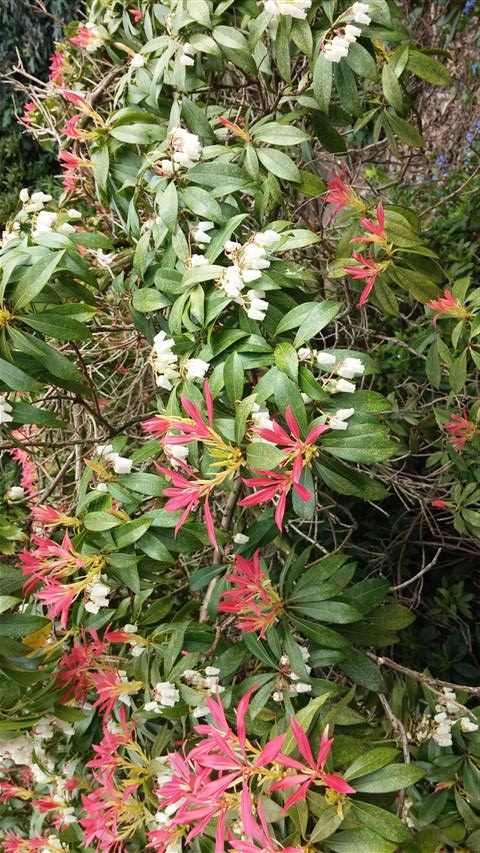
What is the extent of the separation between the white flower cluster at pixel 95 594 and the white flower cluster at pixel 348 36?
777 millimetres

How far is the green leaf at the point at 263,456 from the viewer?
722 mm

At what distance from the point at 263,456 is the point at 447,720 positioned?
63cm

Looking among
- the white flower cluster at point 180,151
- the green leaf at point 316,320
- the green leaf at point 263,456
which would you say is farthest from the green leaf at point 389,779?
the white flower cluster at point 180,151

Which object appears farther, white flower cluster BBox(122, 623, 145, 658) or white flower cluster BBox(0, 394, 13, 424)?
white flower cluster BBox(122, 623, 145, 658)

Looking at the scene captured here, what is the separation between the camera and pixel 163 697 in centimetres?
96

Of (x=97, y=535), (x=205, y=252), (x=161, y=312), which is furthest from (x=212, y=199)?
(x=97, y=535)

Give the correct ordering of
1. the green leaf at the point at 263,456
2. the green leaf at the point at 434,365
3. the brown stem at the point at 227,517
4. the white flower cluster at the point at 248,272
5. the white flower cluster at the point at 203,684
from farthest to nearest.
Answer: the green leaf at the point at 434,365 < the brown stem at the point at 227,517 < the white flower cluster at the point at 203,684 < the white flower cluster at the point at 248,272 < the green leaf at the point at 263,456

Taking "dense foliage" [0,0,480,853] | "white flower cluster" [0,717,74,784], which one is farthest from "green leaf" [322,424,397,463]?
"white flower cluster" [0,717,74,784]

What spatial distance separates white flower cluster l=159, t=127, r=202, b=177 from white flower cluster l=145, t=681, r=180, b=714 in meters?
0.73

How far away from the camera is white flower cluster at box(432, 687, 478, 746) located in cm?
106

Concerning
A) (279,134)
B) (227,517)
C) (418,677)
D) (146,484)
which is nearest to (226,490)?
(227,517)

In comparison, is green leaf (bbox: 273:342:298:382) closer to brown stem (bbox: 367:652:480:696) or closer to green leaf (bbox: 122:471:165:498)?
green leaf (bbox: 122:471:165:498)

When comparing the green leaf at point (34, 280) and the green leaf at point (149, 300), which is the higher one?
the green leaf at point (34, 280)

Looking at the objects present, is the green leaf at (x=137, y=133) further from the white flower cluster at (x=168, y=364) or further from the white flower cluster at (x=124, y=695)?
the white flower cluster at (x=124, y=695)
